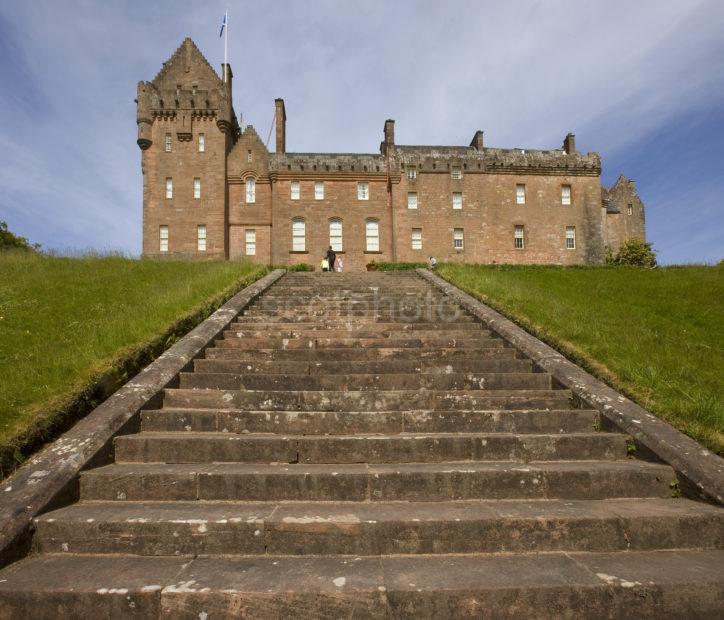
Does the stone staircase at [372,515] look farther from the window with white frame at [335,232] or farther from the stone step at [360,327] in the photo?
the window with white frame at [335,232]

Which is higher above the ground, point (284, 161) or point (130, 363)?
point (284, 161)

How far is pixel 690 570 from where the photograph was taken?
2.95m

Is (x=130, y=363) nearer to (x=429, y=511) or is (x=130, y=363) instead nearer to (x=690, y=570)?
(x=429, y=511)

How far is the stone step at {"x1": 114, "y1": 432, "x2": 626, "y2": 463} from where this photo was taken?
168 inches

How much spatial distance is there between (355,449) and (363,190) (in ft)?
101

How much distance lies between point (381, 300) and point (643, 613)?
8.59 metres

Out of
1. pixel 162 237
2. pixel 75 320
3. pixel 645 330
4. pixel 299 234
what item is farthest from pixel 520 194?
pixel 75 320

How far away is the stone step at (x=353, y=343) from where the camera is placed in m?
7.21

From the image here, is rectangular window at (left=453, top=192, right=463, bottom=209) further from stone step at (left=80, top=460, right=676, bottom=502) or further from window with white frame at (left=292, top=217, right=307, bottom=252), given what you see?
stone step at (left=80, top=460, right=676, bottom=502)

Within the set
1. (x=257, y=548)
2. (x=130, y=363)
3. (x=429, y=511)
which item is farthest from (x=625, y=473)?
(x=130, y=363)

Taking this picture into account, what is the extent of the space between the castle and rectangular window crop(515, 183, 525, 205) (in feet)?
0.32

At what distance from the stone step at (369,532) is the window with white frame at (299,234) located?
1171 inches

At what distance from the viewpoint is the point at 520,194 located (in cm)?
3519

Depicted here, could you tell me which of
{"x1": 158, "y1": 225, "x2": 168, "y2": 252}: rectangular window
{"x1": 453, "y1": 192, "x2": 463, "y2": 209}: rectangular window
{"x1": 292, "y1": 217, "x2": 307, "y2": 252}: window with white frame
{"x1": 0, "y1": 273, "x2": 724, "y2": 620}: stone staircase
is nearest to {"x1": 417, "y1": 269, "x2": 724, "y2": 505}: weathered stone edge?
{"x1": 0, "y1": 273, "x2": 724, "y2": 620}: stone staircase
